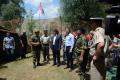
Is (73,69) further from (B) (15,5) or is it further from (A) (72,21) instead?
(B) (15,5)

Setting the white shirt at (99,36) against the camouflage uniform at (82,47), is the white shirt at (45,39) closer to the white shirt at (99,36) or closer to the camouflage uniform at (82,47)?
the camouflage uniform at (82,47)

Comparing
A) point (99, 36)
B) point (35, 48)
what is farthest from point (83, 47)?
point (99, 36)

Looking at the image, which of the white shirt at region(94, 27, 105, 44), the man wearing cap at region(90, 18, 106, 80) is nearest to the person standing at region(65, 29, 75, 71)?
the man wearing cap at region(90, 18, 106, 80)

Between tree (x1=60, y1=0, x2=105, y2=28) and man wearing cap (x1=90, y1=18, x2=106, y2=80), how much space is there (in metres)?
26.0

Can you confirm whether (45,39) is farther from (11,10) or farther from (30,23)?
(11,10)

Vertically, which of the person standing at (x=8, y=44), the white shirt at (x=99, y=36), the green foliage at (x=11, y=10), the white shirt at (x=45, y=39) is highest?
the white shirt at (x=99, y=36)

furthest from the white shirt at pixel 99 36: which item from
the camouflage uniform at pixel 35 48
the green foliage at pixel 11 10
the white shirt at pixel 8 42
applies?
the green foliage at pixel 11 10

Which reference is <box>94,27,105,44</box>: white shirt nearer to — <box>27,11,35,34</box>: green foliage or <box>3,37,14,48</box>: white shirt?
<box>3,37,14,48</box>: white shirt

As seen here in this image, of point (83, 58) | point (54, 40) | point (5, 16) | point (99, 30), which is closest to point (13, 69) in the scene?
point (54, 40)

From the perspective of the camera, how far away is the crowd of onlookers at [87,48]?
8.16m

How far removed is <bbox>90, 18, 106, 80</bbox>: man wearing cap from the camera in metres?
7.95

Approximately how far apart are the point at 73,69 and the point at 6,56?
7.04 meters

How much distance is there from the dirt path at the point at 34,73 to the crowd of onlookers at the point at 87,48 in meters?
0.43

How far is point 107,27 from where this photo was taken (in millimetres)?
6004
